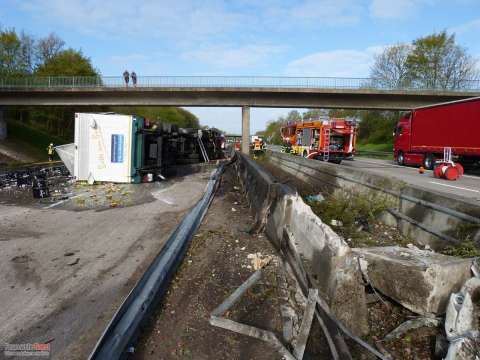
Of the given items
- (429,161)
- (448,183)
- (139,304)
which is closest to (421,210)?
(139,304)

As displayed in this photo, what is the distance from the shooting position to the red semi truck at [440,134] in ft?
48.6

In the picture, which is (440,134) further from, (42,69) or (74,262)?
(42,69)

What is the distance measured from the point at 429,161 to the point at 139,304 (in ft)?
63.9

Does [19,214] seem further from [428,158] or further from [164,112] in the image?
[164,112]

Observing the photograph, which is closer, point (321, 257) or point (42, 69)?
point (321, 257)

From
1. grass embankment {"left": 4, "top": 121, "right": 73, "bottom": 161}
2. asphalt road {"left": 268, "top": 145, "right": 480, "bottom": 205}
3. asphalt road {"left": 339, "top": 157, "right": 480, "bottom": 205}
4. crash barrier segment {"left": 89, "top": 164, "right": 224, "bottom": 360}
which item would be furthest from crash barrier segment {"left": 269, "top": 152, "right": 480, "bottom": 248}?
grass embankment {"left": 4, "top": 121, "right": 73, "bottom": 161}

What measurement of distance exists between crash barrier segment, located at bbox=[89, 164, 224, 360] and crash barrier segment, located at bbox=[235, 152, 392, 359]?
54.8 inches

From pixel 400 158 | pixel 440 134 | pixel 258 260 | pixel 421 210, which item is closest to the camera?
pixel 258 260

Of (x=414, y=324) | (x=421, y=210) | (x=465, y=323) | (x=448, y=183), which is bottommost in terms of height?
(x=414, y=324)

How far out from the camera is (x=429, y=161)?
18.1 metres

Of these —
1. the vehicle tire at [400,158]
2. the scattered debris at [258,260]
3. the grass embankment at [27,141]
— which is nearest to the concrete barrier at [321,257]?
the scattered debris at [258,260]

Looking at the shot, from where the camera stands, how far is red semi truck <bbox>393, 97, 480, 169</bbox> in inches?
583

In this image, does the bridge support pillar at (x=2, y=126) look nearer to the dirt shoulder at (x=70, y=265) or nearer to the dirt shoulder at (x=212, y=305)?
the dirt shoulder at (x=70, y=265)

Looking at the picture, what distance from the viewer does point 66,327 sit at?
2680 millimetres
